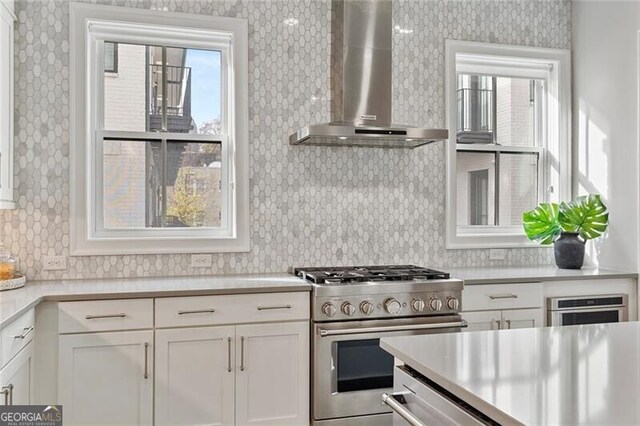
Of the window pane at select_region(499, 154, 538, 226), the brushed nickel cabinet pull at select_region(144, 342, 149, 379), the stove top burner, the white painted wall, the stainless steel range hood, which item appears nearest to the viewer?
the brushed nickel cabinet pull at select_region(144, 342, 149, 379)

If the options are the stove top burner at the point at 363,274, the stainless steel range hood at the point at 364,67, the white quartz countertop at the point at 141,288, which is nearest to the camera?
the white quartz countertop at the point at 141,288

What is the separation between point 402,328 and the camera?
310 cm

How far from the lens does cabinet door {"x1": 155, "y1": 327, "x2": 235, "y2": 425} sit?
280cm

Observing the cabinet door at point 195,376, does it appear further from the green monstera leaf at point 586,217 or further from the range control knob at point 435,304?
the green monstera leaf at point 586,217

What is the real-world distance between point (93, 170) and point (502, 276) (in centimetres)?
269

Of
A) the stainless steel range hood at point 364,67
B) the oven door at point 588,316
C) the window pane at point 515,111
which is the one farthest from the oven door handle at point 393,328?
the window pane at point 515,111

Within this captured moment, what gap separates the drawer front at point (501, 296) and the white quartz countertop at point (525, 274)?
1.6 inches

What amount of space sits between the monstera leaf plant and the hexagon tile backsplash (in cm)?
26

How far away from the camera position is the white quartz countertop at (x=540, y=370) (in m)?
1.11

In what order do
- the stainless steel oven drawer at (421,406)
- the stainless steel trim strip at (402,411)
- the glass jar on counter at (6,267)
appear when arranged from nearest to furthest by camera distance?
the stainless steel oven drawer at (421,406)
the stainless steel trim strip at (402,411)
the glass jar on counter at (6,267)

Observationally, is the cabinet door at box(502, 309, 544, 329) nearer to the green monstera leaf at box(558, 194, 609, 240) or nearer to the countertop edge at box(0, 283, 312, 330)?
the green monstera leaf at box(558, 194, 609, 240)

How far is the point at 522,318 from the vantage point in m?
3.43

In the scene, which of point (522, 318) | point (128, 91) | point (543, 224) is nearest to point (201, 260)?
point (128, 91)

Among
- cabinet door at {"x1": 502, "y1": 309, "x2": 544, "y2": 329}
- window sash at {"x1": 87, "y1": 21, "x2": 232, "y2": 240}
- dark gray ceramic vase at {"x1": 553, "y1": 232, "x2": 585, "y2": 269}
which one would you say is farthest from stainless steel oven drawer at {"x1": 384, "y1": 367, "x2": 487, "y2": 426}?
dark gray ceramic vase at {"x1": 553, "y1": 232, "x2": 585, "y2": 269}
